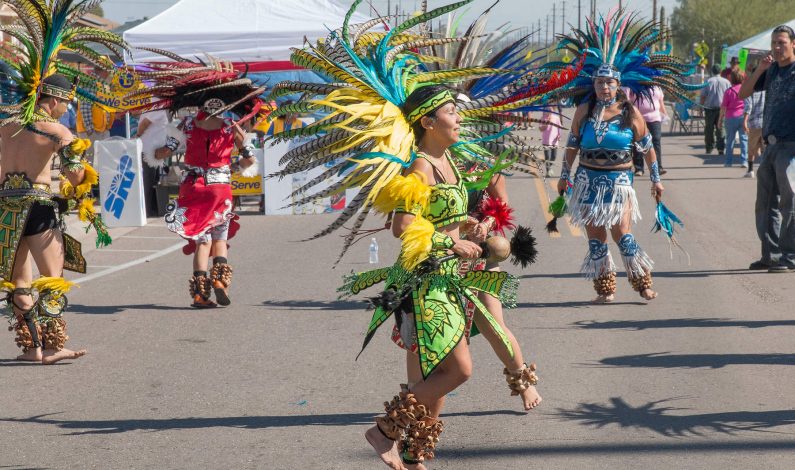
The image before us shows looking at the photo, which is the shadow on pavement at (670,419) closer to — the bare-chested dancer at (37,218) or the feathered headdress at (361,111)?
the feathered headdress at (361,111)

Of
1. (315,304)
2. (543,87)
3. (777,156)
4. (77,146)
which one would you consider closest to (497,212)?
(543,87)

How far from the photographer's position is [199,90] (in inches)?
372

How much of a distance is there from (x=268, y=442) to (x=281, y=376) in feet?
4.58

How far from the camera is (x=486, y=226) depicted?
5.81 m

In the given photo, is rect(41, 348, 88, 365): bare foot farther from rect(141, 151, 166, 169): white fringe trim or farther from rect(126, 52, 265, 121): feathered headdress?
rect(141, 151, 166, 169): white fringe trim

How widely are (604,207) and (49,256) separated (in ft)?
13.9

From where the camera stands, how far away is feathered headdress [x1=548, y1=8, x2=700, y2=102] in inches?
360

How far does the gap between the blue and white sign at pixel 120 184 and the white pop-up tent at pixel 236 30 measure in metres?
1.73

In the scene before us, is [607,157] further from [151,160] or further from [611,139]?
[151,160]

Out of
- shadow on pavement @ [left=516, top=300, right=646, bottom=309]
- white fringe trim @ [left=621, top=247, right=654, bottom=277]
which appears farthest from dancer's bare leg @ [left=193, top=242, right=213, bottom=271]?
white fringe trim @ [left=621, top=247, right=654, bottom=277]

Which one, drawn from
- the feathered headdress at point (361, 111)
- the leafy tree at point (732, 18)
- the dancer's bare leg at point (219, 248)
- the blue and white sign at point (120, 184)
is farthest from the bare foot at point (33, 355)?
the leafy tree at point (732, 18)

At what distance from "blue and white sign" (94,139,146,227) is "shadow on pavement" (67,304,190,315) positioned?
18.1ft

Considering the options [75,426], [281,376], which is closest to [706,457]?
Answer: [281,376]

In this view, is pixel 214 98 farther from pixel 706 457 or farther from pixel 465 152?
pixel 706 457
